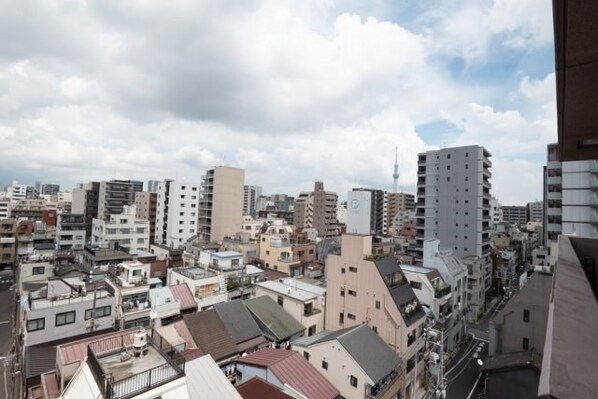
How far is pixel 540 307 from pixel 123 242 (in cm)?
5762

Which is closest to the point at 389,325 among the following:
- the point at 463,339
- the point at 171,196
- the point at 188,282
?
the point at 463,339

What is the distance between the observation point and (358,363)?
17922 millimetres

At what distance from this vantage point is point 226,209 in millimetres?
62500

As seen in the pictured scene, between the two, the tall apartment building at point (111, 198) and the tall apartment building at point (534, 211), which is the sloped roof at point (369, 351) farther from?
the tall apartment building at point (534, 211)

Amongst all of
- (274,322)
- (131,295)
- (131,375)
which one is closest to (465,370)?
(274,322)

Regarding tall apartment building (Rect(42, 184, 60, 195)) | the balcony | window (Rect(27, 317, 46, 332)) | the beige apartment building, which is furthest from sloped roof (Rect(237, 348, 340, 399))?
tall apartment building (Rect(42, 184, 60, 195))

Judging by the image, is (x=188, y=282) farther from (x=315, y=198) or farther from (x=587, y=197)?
(x=315, y=198)

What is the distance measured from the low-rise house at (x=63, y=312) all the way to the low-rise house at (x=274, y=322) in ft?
35.4

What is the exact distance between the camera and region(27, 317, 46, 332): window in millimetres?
19927

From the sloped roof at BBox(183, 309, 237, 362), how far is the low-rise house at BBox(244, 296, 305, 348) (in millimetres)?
3486

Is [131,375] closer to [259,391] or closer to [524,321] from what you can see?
[259,391]

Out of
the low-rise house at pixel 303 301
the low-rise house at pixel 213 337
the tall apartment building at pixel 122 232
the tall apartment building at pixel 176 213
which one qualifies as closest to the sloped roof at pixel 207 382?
the low-rise house at pixel 213 337

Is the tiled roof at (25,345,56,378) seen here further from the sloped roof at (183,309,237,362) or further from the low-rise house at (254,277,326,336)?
the low-rise house at (254,277,326,336)

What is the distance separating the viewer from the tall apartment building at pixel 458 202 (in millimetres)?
46531
